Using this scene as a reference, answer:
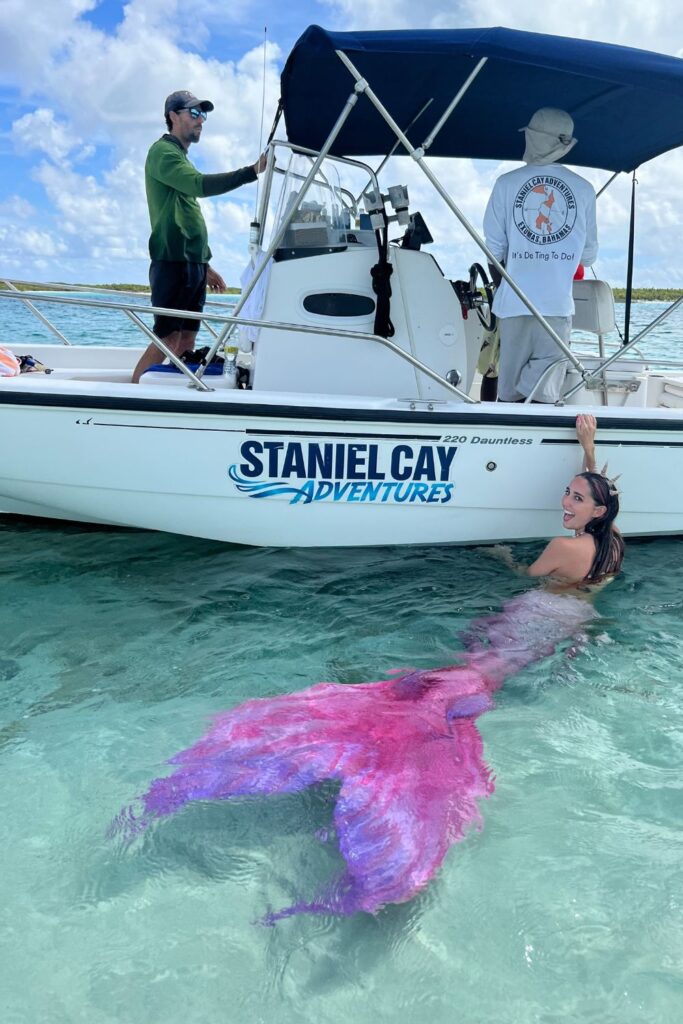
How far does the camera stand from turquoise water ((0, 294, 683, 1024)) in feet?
7.19

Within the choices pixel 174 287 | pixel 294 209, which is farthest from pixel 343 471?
pixel 174 287

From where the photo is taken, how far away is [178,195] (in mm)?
5211

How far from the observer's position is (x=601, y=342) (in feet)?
21.0

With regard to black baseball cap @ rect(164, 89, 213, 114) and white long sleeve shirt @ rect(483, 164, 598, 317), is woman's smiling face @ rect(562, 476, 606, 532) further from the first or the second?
black baseball cap @ rect(164, 89, 213, 114)

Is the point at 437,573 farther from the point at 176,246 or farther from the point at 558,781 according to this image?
the point at 176,246

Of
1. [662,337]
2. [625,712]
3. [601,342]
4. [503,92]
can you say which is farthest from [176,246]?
[662,337]

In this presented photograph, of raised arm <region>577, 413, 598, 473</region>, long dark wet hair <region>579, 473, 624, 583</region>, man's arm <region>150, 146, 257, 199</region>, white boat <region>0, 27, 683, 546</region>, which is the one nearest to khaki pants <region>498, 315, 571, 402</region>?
white boat <region>0, 27, 683, 546</region>

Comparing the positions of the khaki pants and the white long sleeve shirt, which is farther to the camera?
the khaki pants

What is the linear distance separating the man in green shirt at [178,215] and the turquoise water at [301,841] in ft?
6.48

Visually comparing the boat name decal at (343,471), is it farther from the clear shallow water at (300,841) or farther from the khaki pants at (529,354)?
the khaki pants at (529,354)

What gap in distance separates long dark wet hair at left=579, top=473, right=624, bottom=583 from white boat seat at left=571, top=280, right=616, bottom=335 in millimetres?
1546

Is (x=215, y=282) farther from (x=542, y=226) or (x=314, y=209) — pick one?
(x=542, y=226)

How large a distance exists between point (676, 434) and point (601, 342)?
1738mm

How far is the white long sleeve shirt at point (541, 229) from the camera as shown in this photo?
4.68 metres
